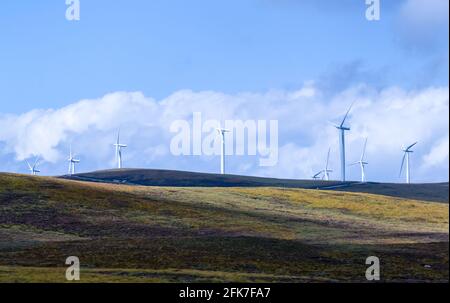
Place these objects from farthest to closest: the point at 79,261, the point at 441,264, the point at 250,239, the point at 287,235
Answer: the point at 287,235
the point at 250,239
the point at 441,264
the point at 79,261

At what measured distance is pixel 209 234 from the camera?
360 ft

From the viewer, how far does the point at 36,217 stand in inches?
4498

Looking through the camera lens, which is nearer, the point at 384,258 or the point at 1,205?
the point at 384,258

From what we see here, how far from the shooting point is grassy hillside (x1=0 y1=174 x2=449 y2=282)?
78.6 m

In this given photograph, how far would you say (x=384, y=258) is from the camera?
295 ft

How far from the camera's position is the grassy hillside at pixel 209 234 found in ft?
258

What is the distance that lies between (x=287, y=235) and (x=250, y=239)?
48.5ft

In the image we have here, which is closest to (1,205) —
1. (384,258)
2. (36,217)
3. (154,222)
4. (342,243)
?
(36,217)
